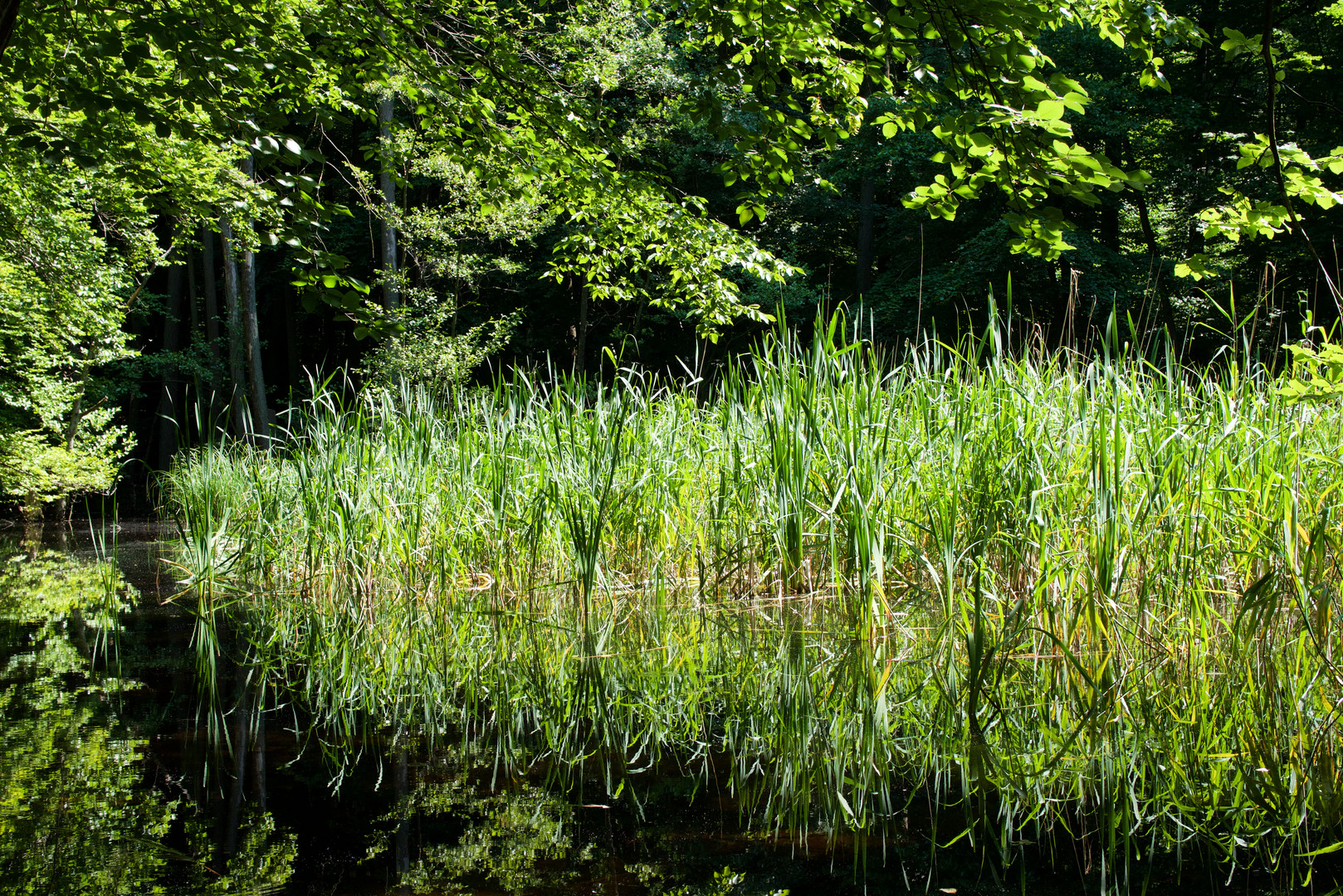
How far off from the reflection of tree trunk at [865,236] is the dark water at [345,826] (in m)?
14.7

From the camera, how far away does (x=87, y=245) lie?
10.5 meters

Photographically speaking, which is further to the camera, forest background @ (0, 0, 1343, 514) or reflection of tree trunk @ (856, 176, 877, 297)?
reflection of tree trunk @ (856, 176, 877, 297)

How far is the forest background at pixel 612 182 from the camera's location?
274 centimetres

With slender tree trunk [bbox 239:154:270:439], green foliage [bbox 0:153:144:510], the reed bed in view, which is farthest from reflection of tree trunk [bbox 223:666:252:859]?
slender tree trunk [bbox 239:154:270:439]

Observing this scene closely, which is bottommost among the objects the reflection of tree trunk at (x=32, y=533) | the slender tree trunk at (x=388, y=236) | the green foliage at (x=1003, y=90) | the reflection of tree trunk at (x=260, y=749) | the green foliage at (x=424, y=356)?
the reflection of tree trunk at (x=32, y=533)

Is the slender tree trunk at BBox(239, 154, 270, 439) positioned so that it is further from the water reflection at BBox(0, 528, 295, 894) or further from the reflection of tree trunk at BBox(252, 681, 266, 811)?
the reflection of tree trunk at BBox(252, 681, 266, 811)

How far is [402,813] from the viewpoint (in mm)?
1782

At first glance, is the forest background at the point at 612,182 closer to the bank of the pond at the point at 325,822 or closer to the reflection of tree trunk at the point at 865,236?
the reflection of tree trunk at the point at 865,236

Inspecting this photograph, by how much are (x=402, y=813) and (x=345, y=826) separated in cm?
11

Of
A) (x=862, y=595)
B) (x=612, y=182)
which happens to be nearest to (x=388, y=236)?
(x=612, y=182)

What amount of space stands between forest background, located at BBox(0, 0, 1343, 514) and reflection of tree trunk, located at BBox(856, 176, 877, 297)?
0.37ft

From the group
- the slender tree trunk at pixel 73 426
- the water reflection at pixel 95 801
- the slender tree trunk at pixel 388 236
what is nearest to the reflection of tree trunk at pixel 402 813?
the water reflection at pixel 95 801

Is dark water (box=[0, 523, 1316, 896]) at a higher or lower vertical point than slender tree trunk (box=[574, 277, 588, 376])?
lower

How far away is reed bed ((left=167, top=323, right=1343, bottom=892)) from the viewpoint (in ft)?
5.87
